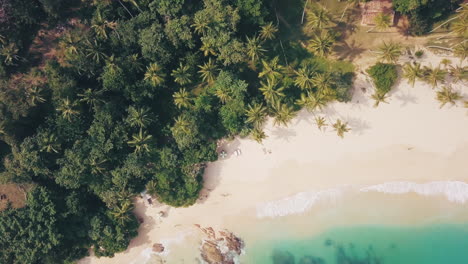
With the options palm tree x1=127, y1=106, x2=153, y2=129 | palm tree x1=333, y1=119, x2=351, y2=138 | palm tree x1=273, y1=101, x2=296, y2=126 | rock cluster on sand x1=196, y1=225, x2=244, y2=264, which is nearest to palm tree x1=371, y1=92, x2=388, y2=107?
palm tree x1=333, y1=119, x2=351, y2=138

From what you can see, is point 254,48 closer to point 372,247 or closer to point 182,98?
point 182,98

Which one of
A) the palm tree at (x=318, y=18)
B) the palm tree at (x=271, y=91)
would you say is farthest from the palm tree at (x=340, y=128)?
the palm tree at (x=318, y=18)

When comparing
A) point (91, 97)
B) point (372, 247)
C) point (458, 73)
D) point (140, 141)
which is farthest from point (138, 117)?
point (458, 73)

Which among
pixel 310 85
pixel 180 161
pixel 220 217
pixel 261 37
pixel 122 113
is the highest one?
pixel 261 37

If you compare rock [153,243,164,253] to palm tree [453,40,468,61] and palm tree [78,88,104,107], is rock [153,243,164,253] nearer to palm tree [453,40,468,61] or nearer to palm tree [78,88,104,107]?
palm tree [78,88,104,107]

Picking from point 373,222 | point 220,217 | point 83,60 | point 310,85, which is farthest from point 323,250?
point 83,60

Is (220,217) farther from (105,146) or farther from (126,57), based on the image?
(126,57)
